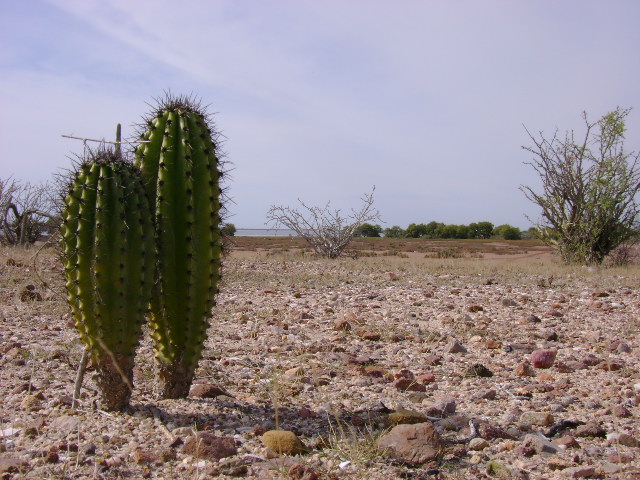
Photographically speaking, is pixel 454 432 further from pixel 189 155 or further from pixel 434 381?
pixel 189 155

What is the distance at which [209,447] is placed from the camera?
2.70m

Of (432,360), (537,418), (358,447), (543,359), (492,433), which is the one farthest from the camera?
(432,360)

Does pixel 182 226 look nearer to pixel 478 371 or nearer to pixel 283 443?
pixel 283 443

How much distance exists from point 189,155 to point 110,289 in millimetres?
820

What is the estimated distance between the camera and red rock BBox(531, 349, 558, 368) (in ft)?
14.2

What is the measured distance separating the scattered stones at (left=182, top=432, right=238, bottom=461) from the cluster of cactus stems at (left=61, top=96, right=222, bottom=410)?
49 centimetres

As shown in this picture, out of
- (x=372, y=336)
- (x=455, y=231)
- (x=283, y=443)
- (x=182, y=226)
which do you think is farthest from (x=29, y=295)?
(x=455, y=231)

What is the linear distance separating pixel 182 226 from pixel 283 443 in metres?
1.28

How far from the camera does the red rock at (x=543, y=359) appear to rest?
434 centimetres

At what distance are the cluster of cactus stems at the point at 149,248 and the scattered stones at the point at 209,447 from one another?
0.49 meters

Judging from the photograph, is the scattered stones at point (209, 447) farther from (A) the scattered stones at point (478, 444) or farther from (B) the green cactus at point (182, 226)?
(A) the scattered stones at point (478, 444)

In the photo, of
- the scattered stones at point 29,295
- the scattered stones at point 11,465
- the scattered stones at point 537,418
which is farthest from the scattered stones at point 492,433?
the scattered stones at point 29,295

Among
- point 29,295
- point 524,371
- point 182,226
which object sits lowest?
point 524,371

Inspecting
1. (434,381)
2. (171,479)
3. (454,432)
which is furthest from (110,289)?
(434,381)
